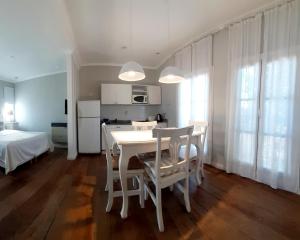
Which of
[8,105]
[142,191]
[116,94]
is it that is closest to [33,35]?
[116,94]

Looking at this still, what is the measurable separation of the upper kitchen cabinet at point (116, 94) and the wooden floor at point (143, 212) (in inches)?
103

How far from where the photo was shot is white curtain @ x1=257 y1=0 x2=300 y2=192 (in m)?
2.14

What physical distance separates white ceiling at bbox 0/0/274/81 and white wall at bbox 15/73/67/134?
4.04 feet

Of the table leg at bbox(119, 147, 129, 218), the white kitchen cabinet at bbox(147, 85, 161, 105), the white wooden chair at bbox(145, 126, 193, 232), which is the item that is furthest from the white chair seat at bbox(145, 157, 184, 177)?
the white kitchen cabinet at bbox(147, 85, 161, 105)

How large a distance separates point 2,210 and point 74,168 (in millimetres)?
1413

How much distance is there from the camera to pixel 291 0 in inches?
84.4

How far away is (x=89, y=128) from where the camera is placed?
4.31m

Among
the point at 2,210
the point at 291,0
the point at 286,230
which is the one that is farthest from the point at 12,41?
the point at 286,230

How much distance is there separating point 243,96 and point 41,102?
19.7ft

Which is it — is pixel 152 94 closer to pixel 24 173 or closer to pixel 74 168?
pixel 74 168

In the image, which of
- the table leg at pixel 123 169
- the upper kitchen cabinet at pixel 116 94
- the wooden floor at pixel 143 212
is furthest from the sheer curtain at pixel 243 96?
the upper kitchen cabinet at pixel 116 94

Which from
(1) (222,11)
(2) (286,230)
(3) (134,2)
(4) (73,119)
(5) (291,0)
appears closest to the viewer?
(2) (286,230)

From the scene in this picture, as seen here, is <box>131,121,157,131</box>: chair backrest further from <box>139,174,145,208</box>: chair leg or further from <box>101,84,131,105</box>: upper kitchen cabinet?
<box>101,84,131,105</box>: upper kitchen cabinet

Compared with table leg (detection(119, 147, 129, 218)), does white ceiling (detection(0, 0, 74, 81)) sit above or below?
above
